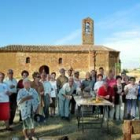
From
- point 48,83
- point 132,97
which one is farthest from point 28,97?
point 132,97

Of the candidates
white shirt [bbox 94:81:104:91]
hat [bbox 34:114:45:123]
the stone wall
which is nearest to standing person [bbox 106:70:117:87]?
white shirt [bbox 94:81:104:91]

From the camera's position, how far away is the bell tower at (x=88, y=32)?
52562 millimetres

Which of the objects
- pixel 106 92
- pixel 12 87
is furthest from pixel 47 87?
pixel 106 92

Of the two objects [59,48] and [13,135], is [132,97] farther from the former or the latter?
[59,48]

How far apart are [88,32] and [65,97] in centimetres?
4211

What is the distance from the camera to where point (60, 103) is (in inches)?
452

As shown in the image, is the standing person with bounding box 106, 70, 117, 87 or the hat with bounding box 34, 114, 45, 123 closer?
the hat with bounding box 34, 114, 45, 123

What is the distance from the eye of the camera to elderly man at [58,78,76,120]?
11.2 metres

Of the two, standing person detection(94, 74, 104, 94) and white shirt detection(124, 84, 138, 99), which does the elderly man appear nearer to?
standing person detection(94, 74, 104, 94)

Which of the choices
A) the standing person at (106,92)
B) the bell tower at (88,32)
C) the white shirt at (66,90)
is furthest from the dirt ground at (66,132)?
the bell tower at (88,32)

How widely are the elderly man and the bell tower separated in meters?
41.5

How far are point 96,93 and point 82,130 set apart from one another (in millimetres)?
1785

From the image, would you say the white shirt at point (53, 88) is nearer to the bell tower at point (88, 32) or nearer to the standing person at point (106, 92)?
the standing person at point (106, 92)

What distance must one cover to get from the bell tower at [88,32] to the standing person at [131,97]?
41277mm
